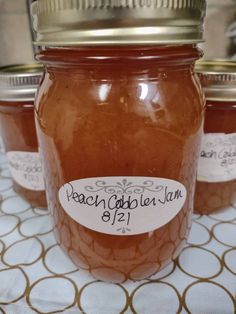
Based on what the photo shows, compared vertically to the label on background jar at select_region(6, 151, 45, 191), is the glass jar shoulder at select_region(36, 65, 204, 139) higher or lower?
higher

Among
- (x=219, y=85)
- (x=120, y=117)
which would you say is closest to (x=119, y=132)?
(x=120, y=117)

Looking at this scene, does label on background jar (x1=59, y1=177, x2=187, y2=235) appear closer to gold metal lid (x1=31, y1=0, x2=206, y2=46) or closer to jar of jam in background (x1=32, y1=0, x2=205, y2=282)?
jar of jam in background (x1=32, y1=0, x2=205, y2=282)

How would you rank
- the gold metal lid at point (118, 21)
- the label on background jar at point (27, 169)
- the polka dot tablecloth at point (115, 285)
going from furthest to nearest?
1. the label on background jar at point (27, 169)
2. the polka dot tablecloth at point (115, 285)
3. the gold metal lid at point (118, 21)

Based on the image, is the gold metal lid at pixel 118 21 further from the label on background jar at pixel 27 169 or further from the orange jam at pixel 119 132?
the label on background jar at pixel 27 169

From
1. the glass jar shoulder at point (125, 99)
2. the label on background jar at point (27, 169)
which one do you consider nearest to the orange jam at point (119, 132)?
the glass jar shoulder at point (125, 99)

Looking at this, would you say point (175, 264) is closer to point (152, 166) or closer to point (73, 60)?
point (152, 166)

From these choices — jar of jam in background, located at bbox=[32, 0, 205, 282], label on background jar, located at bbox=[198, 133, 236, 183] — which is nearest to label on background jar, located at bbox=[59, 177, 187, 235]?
jar of jam in background, located at bbox=[32, 0, 205, 282]
